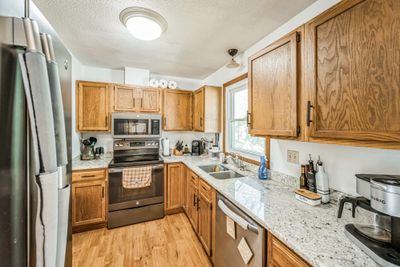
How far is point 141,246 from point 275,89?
85.7 inches

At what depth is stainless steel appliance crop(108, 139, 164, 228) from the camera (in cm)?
236

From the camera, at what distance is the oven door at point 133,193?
7.71 feet

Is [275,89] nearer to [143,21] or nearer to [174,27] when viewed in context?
[174,27]

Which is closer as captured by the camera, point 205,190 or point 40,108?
point 40,108

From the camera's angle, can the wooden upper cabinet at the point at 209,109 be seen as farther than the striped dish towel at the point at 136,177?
Yes

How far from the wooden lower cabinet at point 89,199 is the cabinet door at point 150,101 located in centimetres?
116

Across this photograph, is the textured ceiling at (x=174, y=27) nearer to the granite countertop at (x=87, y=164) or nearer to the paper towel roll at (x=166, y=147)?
the paper towel roll at (x=166, y=147)

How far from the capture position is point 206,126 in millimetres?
2873

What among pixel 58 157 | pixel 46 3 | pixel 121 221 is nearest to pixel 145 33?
A: pixel 46 3

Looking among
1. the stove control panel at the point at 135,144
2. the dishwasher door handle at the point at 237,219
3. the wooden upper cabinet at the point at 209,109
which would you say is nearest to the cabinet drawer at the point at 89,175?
the stove control panel at the point at 135,144

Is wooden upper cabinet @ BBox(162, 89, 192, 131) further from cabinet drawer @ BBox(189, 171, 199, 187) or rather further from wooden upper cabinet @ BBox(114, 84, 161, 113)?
cabinet drawer @ BBox(189, 171, 199, 187)

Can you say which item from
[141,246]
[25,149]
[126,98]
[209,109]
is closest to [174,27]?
[209,109]

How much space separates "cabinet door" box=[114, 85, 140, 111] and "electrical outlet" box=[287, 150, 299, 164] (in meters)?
2.30

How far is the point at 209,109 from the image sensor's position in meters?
2.88
